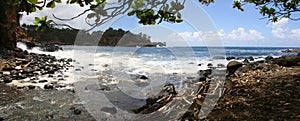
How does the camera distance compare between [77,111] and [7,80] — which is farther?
[7,80]

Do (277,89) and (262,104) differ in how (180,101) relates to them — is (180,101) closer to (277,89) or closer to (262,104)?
(262,104)

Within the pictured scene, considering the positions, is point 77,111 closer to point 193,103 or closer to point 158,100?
point 158,100

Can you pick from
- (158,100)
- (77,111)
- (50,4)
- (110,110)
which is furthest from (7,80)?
(50,4)

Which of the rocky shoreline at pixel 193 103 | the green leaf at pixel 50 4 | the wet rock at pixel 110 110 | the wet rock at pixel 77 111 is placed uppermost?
the green leaf at pixel 50 4

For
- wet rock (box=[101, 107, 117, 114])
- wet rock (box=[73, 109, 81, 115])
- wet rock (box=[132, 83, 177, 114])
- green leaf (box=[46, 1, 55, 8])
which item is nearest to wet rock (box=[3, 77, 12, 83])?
wet rock (box=[73, 109, 81, 115])

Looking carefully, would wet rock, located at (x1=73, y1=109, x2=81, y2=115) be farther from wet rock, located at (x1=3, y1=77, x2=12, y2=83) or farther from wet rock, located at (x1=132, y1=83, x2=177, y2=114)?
wet rock, located at (x1=3, y1=77, x2=12, y2=83)

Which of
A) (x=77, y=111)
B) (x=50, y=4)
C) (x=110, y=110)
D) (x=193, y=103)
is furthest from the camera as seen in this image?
(x=110, y=110)

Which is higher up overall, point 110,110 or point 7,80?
point 7,80

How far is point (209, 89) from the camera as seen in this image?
243 inches

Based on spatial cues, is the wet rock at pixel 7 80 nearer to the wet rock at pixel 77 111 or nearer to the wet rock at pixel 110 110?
the wet rock at pixel 77 111

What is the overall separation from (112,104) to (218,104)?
10.3 ft

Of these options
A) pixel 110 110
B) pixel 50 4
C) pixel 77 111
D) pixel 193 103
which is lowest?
pixel 110 110

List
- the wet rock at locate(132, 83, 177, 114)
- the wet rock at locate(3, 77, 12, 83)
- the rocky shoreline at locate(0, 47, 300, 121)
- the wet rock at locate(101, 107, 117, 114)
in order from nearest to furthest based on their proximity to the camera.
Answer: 1. the rocky shoreline at locate(0, 47, 300, 121)
2. the wet rock at locate(132, 83, 177, 114)
3. the wet rock at locate(101, 107, 117, 114)
4. the wet rock at locate(3, 77, 12, 83)

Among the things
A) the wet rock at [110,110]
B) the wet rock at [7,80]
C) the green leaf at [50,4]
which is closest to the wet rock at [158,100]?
the wet rock at [110,110]
